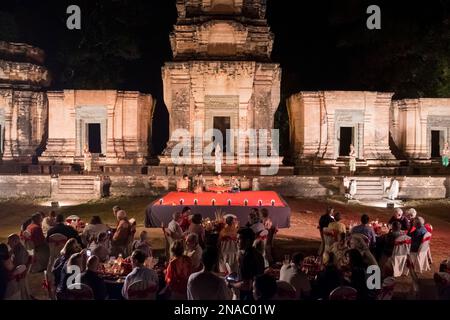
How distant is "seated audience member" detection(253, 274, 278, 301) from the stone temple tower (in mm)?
16095

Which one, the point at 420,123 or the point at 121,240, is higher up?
the point at 420,123

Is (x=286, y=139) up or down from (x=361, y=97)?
down

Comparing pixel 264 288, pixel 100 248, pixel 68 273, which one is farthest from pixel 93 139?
pixel 264 288

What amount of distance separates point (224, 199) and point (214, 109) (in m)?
8.60

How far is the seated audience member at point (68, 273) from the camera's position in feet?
18.7

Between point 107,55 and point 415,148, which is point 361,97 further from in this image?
point 107,55

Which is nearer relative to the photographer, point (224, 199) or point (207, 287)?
point (207, 287)

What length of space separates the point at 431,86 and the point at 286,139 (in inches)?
405

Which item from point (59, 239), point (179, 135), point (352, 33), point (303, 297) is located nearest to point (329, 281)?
point (303, 297)

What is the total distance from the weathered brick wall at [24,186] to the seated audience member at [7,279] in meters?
14.3

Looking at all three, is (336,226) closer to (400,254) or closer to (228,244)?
(400,254)

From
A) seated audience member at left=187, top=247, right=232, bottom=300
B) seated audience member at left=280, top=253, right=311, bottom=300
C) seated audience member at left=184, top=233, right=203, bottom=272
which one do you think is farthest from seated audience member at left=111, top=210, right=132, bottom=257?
seated audience member at left=187, top=247, right=232, bottom=300

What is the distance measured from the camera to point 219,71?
2106 cm

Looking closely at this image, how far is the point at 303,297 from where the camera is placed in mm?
5820
